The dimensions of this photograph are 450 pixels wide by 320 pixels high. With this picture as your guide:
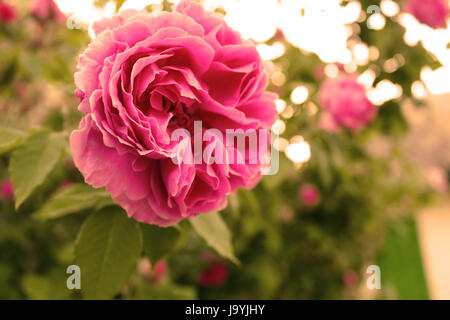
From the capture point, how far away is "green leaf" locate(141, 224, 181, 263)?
0.41 metres

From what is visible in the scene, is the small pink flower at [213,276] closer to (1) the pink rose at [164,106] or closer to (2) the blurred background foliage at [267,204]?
(2) the blurred background foliage at [267,204]

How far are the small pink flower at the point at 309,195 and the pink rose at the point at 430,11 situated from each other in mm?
578

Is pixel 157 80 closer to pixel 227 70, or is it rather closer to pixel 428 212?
pixel 227 70

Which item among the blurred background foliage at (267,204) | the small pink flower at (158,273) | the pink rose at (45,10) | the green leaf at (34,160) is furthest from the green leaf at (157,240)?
the pink rose at (45,10)

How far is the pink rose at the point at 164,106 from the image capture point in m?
0.30

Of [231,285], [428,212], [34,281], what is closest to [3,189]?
[34,281]

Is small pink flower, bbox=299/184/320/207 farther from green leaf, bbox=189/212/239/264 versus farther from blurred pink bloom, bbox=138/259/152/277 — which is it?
green leaf, bbox=189/212/239/264

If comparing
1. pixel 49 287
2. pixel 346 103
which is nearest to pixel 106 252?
pixel 49 287

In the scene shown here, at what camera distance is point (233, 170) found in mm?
333

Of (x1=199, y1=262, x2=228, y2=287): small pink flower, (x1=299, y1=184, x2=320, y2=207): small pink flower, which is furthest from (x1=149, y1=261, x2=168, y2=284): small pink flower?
(x1=299, y1=184, x2=320, y2=207): small pink flower

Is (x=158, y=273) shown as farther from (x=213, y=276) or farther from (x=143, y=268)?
(x=213, y=276)

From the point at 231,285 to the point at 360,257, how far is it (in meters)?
0.61

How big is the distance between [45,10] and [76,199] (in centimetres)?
61

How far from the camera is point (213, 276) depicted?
111 centimetres
